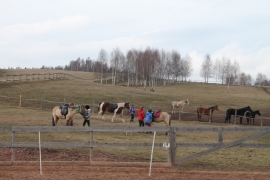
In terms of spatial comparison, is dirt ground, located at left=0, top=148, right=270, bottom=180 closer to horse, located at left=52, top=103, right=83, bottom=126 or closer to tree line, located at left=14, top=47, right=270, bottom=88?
horse, located at left=52, top=103, right=83, bottom=126

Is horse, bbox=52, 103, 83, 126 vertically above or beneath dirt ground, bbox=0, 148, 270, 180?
above

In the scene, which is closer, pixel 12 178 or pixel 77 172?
pixel 12 178

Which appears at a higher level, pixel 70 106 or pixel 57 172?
pixel 70 106

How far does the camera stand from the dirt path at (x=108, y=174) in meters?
9.95

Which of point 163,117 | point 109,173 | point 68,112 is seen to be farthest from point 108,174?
point 163,117

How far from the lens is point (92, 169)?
10961 millimetres

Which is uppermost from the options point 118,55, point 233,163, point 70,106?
point 118,55

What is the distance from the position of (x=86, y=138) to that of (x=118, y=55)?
246 ft

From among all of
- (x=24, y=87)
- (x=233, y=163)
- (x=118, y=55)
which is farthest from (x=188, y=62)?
(x=233, y=163)

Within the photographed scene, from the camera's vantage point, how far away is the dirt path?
995 centimetres

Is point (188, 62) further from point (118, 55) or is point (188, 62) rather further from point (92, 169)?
point (92, 169)

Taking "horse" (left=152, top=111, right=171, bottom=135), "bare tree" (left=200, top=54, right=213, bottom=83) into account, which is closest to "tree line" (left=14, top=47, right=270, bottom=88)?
"bare tree" (left=200, top=54, right=213, bottom=83)

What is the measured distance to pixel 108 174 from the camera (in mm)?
10305

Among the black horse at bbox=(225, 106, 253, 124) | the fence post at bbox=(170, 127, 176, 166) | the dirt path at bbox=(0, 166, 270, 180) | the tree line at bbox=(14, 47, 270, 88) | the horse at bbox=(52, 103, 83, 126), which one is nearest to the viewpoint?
the dirt path at bbox=(0, 166, 270, 180)
